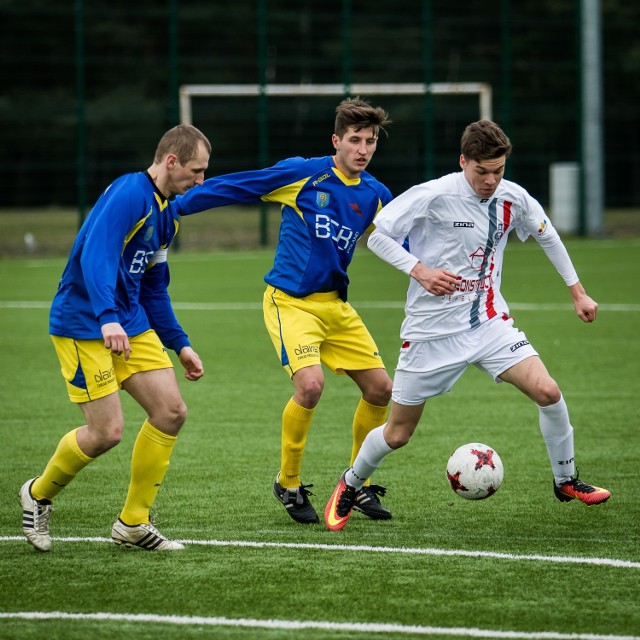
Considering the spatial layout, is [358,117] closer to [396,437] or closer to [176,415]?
[396,437]

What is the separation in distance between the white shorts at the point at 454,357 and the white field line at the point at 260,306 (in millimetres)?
9452

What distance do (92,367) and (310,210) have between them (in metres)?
1.63

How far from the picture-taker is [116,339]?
4879 mm

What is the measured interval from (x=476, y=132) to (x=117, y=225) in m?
1.68

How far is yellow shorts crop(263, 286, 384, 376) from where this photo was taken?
20.2 feet

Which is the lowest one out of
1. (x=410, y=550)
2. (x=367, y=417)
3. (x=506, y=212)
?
(x=410, y=550)

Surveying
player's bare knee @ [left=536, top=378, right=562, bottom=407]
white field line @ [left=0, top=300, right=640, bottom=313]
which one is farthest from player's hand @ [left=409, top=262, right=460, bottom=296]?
white field line @ [left=0, top=300, right=640, bottom=313]

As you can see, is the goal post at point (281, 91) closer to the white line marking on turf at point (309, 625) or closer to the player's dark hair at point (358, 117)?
the player's dark hair at point (358, 117)

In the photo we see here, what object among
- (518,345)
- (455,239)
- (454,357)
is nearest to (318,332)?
(454,357)

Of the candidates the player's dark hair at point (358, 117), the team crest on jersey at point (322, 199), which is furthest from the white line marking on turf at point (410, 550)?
the player's dark hair at point (358, 117)

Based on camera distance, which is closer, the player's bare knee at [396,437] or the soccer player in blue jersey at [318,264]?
the player's bare knee at [396,437]

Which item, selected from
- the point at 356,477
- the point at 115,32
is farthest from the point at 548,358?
the point at 115,32

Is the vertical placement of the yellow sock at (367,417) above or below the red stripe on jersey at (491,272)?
below

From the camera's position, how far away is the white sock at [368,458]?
5.89 meters
